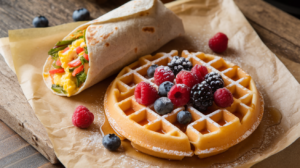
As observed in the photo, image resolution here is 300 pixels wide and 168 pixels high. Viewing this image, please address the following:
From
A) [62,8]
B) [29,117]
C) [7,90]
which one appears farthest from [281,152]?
[62,8]

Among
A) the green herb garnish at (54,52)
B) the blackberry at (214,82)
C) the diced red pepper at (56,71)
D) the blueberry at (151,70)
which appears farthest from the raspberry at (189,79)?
the green herb garnish at (54,52)

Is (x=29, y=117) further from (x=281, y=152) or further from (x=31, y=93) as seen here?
(x=281, y=152)

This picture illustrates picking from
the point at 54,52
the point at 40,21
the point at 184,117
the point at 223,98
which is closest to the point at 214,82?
the point at 223,98

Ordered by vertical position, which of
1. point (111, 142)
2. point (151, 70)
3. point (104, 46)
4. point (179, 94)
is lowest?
point (111, 142)

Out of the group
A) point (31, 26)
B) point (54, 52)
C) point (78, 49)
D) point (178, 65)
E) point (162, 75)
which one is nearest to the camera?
point (162, 75)

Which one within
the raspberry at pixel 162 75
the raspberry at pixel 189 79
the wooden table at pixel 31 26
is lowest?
the wooden table at pixel 31 26

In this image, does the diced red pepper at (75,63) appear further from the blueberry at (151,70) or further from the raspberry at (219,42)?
the raspberry at (219,42)

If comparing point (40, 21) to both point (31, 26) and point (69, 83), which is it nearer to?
point (31, 26)
